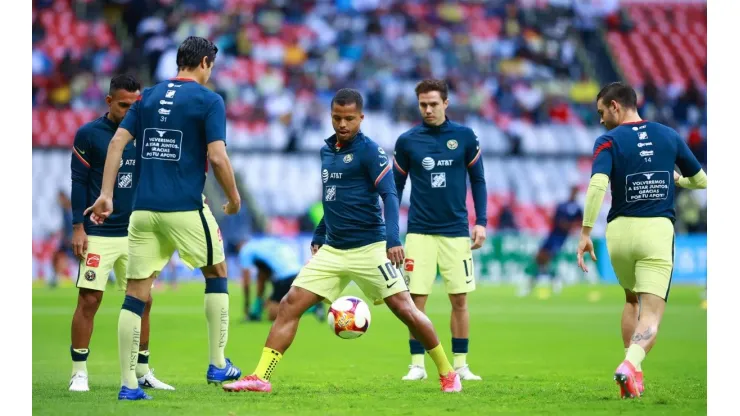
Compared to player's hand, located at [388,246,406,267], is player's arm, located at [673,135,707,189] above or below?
above

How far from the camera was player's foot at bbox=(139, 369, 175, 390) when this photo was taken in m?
7.78

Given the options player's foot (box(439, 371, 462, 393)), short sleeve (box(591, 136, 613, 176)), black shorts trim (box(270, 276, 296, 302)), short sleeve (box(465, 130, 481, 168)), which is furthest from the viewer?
black shorts trim (box(270, 276, 296, 302))

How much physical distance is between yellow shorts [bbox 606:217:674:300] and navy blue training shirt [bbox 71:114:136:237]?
3.77m

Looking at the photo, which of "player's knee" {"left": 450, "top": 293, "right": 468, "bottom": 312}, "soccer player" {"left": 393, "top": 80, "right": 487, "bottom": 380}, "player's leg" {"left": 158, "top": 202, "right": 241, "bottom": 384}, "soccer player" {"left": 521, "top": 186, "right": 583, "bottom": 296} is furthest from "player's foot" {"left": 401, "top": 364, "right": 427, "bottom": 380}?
"soccer player" {"left": 521, "top": 186, "right": 583, "bottom": 296}

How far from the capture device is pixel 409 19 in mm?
34188

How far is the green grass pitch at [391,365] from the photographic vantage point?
22.5 feet

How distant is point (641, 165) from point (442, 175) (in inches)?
82.2

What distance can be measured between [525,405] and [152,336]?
7112mm

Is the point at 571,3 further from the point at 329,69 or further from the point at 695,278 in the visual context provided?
the point at 695,278

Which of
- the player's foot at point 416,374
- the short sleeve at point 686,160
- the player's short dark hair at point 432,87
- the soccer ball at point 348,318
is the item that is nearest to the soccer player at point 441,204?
the player's short dark hair at point 432,87

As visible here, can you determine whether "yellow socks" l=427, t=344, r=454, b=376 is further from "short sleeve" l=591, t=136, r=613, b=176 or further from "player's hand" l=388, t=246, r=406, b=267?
"short sleeve" l=591, t=136, r=613, b=176

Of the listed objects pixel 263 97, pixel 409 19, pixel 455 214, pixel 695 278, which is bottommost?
pixel 695 278

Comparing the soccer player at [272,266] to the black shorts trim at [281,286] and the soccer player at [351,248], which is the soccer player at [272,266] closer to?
the black shorts trim at [281,286]
